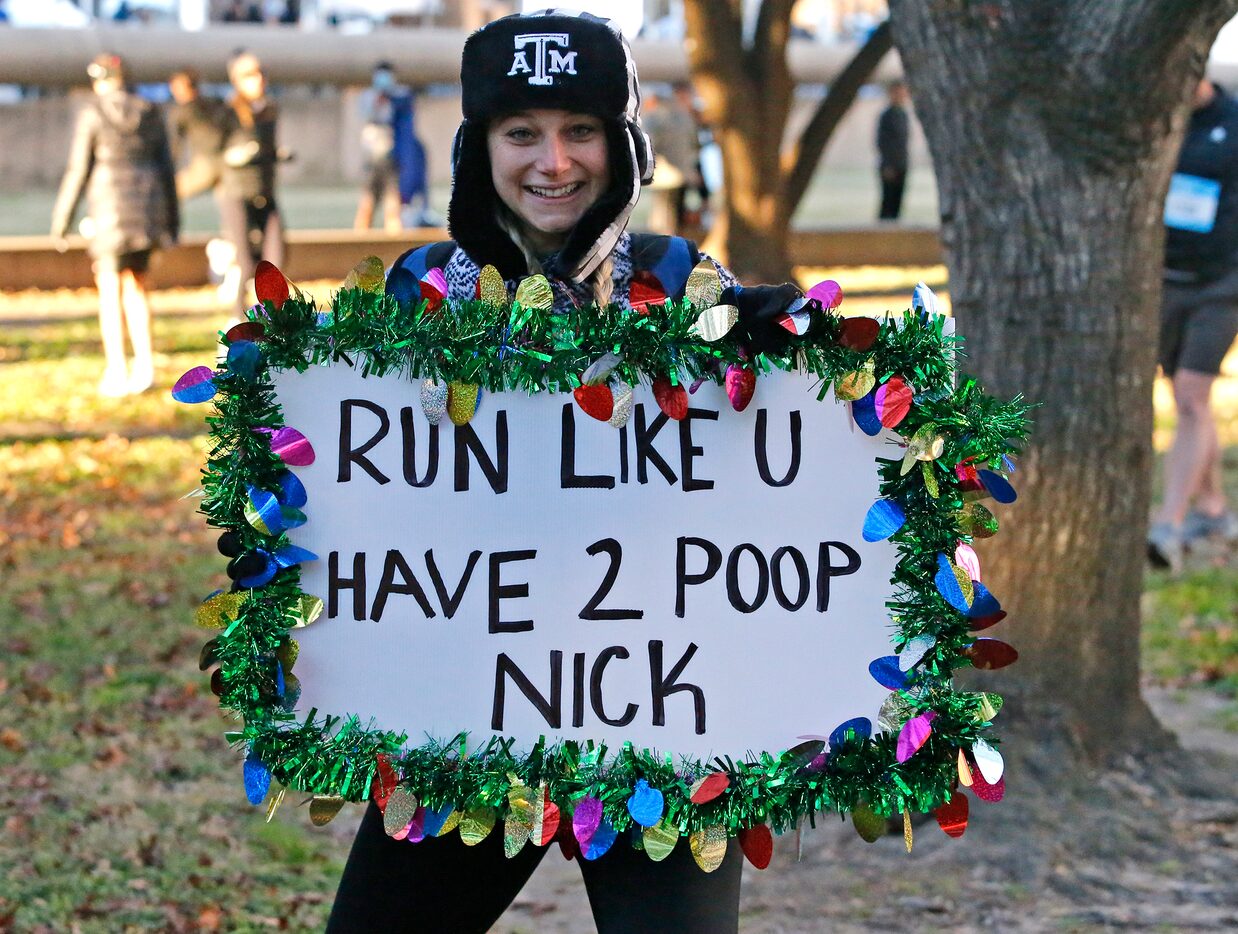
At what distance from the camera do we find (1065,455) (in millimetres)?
4551

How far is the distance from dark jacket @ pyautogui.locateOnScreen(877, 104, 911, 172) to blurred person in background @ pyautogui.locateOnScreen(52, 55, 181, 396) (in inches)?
484

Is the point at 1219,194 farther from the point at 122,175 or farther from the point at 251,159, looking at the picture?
the point at 251,159

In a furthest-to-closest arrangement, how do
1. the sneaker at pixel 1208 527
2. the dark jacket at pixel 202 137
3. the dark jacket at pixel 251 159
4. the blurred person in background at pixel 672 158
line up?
the blurred person in background at pixel 672 158, the dark jacket at pixel 202 137, the dark jacket at pixel 251 159, the sneaker at pixel 1208 527

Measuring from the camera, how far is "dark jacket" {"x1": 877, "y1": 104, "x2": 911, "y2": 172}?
819 inches

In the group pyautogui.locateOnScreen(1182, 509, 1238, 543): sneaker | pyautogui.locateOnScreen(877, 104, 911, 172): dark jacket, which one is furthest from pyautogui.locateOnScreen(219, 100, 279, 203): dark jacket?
pyautogui.locateOnScreen(877, 104, 911, 172): dark jacket

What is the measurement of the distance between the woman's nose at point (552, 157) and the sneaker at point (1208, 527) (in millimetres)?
5803

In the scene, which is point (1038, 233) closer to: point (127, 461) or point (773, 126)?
point (127, 461)

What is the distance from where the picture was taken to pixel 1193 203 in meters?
7.10

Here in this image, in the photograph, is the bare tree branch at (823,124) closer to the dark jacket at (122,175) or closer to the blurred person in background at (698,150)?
the blurred person in background at (698,150)

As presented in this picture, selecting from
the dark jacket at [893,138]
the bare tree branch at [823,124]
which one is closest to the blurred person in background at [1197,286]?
the bare tree branch at [823,124]

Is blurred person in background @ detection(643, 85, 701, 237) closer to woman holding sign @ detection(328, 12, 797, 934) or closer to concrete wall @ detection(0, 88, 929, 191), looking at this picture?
concrete wall @ detection(0, 88, 929, 191)

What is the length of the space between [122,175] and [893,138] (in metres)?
12.7

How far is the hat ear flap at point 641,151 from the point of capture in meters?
2.64

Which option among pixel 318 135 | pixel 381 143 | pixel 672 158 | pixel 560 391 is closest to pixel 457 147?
pixel 560 391
